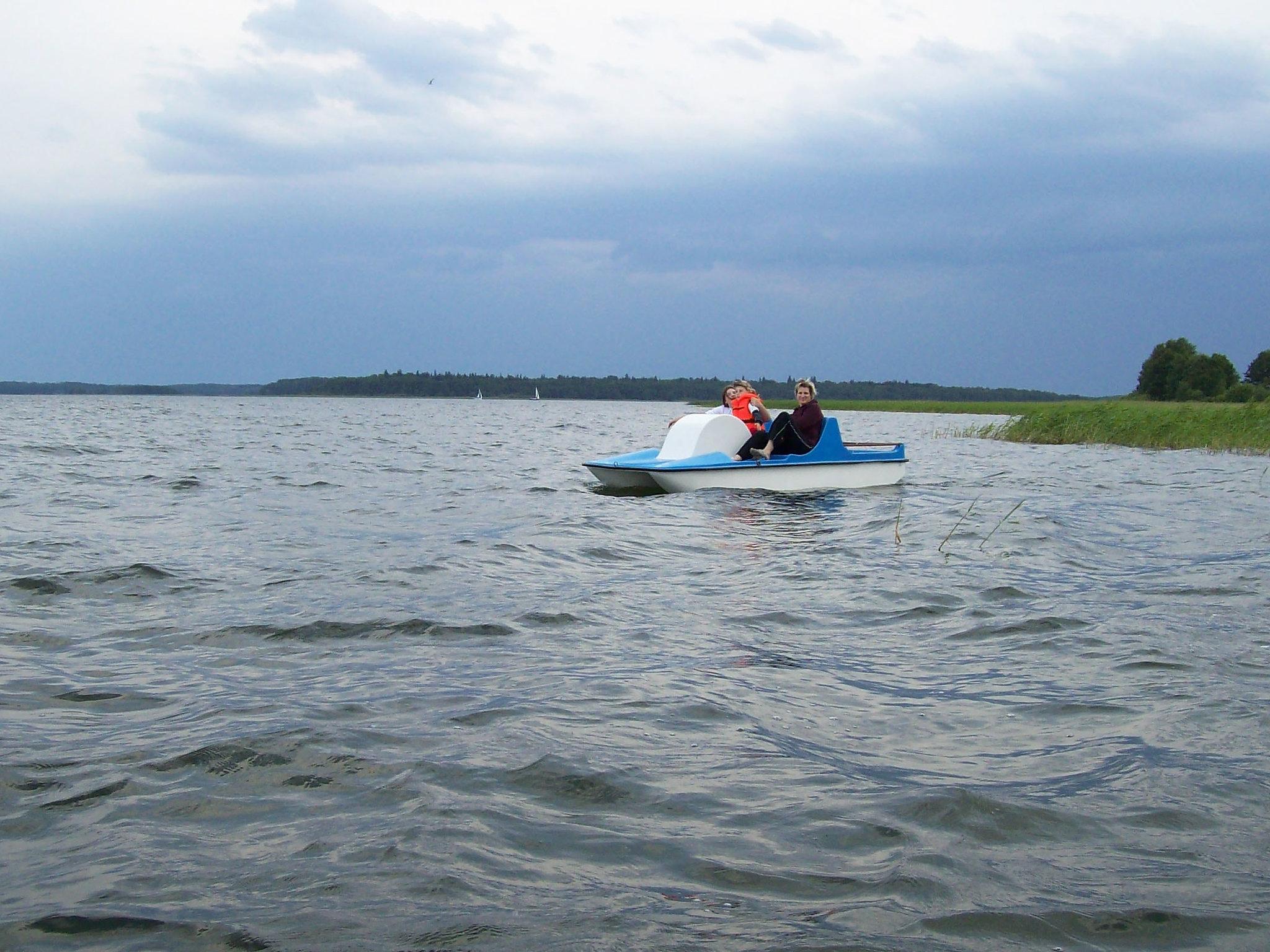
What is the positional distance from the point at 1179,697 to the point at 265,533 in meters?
8.20

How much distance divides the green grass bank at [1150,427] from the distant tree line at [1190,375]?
137ft

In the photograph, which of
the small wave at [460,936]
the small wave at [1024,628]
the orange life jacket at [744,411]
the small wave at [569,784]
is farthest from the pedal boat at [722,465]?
the small wave at [460,936]

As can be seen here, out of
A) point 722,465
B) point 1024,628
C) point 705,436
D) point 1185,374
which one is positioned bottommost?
point 1024,628

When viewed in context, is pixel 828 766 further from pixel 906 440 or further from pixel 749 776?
pixel 906 440

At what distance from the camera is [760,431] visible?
14.8 metres

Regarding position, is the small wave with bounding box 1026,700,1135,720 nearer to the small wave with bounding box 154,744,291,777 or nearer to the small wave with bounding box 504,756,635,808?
the small wave with bounding box 504,756,635,808

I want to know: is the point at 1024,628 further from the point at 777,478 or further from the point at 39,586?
the point at 777,478

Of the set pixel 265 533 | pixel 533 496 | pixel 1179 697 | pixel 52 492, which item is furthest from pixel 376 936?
pixel 52 492

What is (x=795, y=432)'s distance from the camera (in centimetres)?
1474

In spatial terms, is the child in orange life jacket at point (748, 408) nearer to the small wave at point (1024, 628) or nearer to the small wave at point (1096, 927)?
the small wave at point (1024, 628)

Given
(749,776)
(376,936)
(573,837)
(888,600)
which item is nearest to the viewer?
(376,936)

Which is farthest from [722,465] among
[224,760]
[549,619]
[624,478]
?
[224,760]

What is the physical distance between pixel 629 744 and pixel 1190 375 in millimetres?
81688

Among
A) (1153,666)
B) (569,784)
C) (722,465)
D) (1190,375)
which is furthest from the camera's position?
(1190,375)
